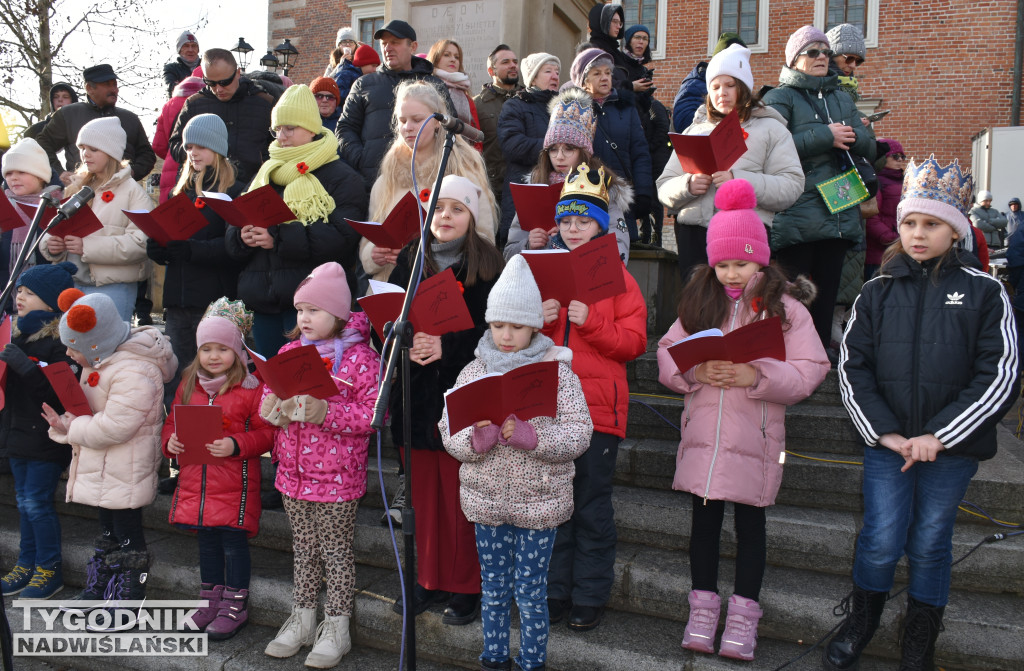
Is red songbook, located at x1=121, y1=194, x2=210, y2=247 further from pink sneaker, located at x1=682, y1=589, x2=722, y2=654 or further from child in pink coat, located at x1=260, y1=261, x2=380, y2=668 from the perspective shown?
pink sneaker, located at x1=682, y1=589, x2=722, y2=654

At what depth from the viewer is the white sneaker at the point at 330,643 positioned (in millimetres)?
3152

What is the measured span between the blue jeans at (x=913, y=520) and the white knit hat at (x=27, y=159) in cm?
504

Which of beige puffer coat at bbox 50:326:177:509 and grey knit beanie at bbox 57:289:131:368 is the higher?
grey knit beanie at bbox 57:289:131:368

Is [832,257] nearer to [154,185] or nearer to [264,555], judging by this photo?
[264,555]

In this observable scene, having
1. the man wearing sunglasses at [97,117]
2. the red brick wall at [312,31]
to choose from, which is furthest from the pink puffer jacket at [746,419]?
the red brick wall at [312,31]

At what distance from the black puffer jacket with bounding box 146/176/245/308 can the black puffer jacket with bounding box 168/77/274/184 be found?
3.01ft

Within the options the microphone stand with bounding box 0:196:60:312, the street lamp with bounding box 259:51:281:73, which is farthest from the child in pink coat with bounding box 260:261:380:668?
the street lamp with bounding box 259:51:281:73

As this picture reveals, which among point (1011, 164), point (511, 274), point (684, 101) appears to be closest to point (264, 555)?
point (511, 274)

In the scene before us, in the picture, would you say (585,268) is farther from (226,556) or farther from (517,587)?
(226,556)

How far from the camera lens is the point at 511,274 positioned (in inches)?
111

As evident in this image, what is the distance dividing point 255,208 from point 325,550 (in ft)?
5.34

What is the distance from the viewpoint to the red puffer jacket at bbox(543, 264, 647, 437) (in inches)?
122

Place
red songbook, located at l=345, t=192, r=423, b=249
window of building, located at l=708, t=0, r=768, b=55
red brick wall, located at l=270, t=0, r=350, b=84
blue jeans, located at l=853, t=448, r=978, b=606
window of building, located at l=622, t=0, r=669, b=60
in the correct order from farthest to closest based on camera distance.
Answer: red brick wall, located at l=270, t=0, r=350, b=84 → window of building, located at l=622, t=0, r=669, b=60 → window of building, located at l=708, t=0, r=768, b=55 → red songbook, located at l=345, t=192, r=423, b=249 → blue jeans, located at l=853, t=448, r=978, b=606

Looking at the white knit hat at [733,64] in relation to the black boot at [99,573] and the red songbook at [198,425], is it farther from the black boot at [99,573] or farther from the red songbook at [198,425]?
the black boot at [99,573]
